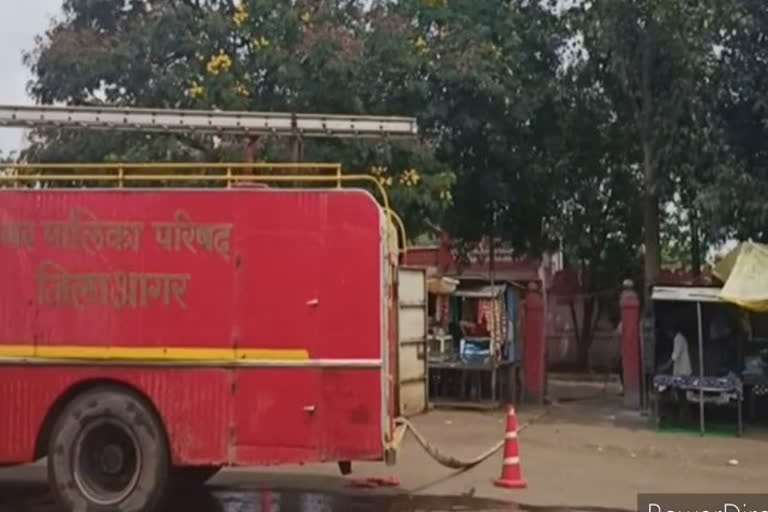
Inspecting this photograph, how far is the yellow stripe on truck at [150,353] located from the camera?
8.52 meters

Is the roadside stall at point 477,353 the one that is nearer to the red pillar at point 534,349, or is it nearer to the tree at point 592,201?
the red pillar at point 534,349

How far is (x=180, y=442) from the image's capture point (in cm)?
862


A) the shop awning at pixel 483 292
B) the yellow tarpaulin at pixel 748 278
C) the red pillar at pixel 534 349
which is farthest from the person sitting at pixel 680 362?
the red pillar at pixel 534 349

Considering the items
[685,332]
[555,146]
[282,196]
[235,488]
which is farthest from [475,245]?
[282,196]

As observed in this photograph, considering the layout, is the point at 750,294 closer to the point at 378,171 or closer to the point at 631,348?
the point at 631,348

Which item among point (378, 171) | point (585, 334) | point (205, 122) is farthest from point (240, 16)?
point (585, 334)

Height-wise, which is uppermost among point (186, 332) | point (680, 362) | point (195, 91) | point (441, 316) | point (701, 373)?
point (195, 91)

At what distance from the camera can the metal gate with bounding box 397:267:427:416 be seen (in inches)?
379

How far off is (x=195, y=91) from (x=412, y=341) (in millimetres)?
8380

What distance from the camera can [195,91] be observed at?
1692 cm

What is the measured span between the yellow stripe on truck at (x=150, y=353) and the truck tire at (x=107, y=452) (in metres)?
0.32

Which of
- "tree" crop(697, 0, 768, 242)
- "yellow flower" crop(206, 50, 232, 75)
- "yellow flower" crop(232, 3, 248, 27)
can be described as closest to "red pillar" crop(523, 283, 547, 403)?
"tree" crop(697, 0, 768, 242)

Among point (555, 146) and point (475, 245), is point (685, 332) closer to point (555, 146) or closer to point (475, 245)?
point (555, 146)

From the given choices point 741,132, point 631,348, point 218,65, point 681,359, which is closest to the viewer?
point 681,359
